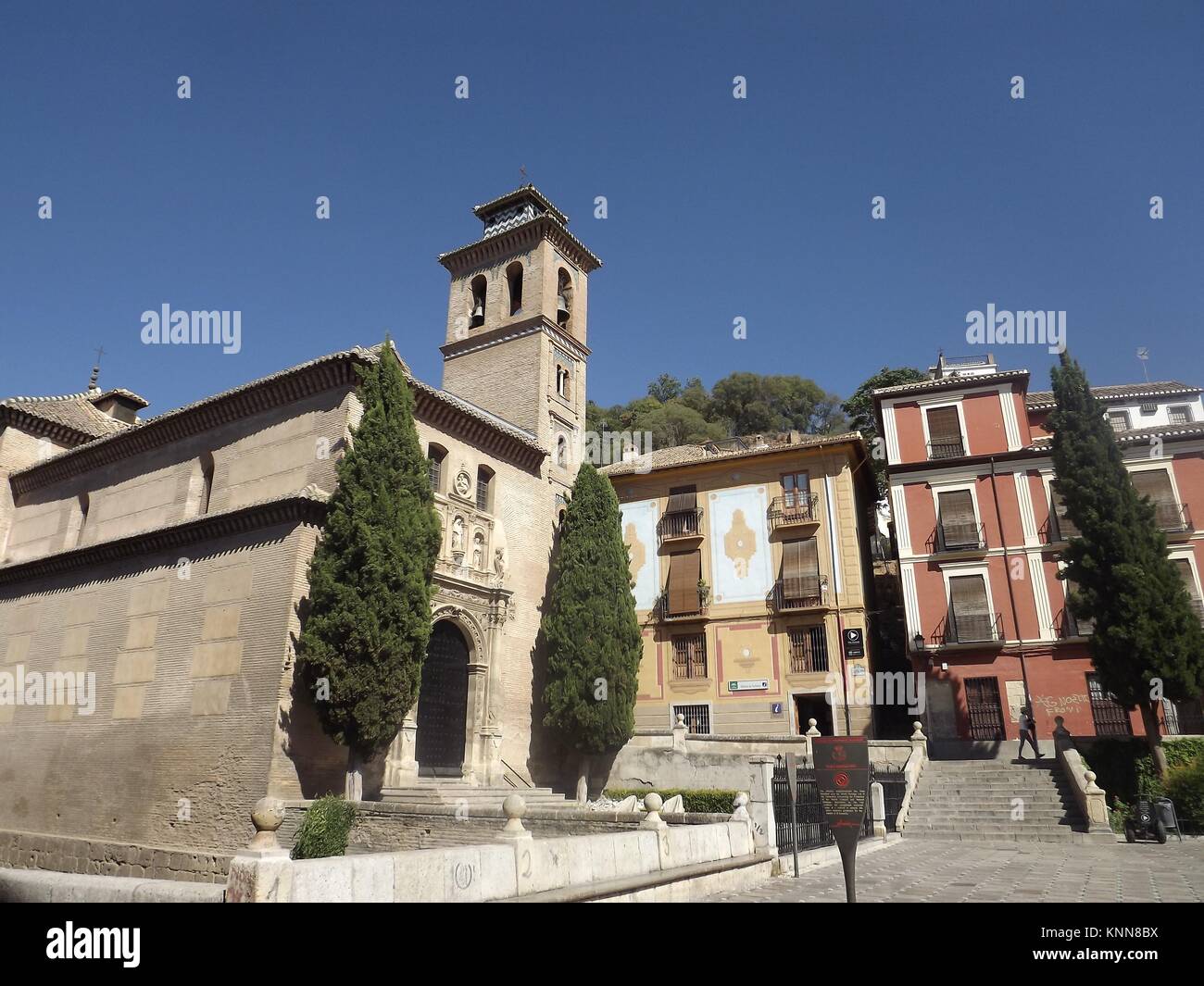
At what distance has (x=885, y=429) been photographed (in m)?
28.4

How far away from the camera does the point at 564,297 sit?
90.9 ft

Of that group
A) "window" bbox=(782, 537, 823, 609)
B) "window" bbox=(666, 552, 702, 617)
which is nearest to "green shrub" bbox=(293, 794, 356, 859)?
"window" bbox=(666, 552, 702, 617)

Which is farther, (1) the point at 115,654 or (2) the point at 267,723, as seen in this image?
(1) the point at 115,654

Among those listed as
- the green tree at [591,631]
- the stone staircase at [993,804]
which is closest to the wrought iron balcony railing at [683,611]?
the green tree at [591,631]

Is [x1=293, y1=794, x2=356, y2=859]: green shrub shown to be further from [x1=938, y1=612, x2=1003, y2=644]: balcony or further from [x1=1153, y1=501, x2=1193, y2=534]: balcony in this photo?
[x1=1153, y1=501, x2=1193, y2=534]: balcony

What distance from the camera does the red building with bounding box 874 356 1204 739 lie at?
24125 mm

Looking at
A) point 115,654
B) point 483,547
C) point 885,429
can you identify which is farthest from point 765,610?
point 115,654

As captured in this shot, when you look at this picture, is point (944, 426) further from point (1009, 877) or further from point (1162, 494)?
point (1009, 877)
